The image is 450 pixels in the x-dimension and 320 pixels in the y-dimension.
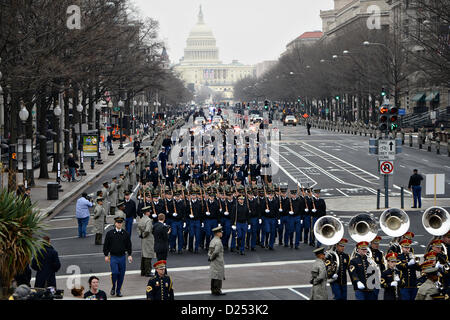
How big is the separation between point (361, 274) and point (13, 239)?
6.66 meters

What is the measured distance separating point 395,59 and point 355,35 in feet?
92.2

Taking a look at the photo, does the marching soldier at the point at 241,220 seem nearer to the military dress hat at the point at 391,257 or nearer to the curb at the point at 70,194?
the curb at the point at 70,194

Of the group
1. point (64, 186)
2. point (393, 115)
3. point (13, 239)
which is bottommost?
point (64, 186)

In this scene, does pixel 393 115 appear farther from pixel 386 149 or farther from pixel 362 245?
pixel 362 245

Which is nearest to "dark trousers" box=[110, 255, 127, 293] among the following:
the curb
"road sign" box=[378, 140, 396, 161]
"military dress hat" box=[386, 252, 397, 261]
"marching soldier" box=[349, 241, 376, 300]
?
"marching soldier" box=[349, 241, 376, 300]

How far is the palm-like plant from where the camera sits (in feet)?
51.1

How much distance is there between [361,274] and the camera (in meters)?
15.6

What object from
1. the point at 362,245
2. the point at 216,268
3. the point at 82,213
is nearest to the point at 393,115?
the point at 82,213

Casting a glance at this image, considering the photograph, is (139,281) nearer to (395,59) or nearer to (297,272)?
(297,272)

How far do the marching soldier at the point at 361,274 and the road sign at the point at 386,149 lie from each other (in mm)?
19848

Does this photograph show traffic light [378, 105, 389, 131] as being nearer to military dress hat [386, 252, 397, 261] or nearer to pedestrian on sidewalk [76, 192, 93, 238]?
pedestrian on sidewalk [76, 192, 93, 238]

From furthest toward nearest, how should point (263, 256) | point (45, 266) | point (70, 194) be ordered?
point (70, 194)
point (263, 256)
point (45, 266)

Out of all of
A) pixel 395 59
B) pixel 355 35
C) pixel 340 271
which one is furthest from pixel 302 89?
pixel 340 271

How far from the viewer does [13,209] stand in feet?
52.2
